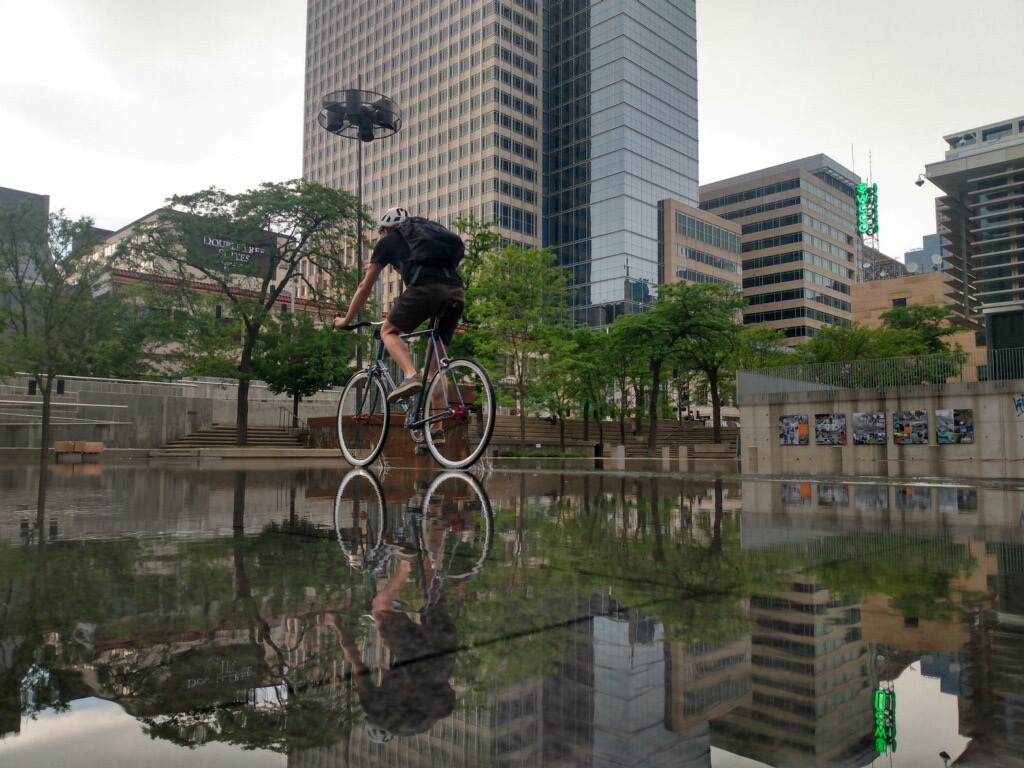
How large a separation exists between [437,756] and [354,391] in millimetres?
7590

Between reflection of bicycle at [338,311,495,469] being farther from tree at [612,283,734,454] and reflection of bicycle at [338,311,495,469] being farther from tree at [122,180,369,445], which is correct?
tree at [612,283,734,454]

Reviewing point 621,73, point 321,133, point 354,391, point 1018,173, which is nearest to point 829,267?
point 621,73

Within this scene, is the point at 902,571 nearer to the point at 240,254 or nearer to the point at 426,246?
the point at 426,246

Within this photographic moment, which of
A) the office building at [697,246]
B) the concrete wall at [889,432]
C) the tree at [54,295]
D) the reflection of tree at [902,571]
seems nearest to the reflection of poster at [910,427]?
the concrete wall at [889,432]

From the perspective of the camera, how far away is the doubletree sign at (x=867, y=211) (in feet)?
446

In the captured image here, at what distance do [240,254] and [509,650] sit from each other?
3173 cm

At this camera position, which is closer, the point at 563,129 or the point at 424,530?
the point at 424,530

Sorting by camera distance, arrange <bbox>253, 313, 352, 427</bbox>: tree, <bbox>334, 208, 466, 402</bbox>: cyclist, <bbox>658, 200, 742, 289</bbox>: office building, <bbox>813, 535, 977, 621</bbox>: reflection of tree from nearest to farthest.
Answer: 1. <bbox>813, 535, 977, 621</bbox>: reflection of tree
2. <bbox>334, 208, 466, 402</bbox>: cyclist
3. <bbox>253, 313, 352, 427</bbox>: tree
4. <bbox>658, 200, 742, 289</bbox>: office building

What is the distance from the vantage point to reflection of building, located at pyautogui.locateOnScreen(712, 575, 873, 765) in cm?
139

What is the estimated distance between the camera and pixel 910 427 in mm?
30484

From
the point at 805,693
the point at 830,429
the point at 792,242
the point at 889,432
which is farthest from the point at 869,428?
the point at 792,242

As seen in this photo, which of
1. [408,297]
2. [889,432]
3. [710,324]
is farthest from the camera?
[710,324]

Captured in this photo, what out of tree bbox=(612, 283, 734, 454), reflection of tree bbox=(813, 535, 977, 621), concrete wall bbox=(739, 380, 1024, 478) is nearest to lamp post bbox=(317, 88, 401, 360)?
concrete wall bbox=(739, 380, 1024, 478)

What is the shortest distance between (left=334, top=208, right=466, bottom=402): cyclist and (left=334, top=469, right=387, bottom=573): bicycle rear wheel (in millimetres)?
1127
